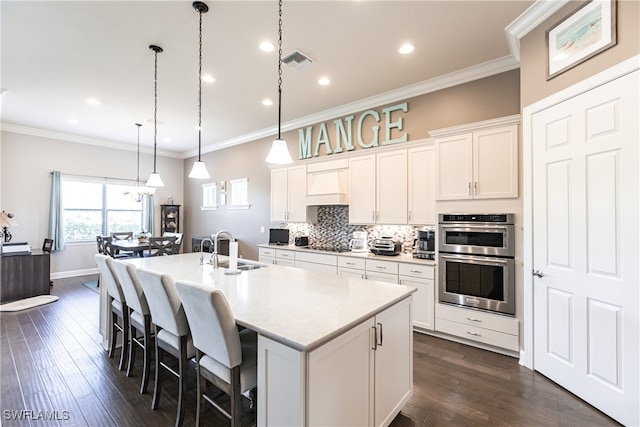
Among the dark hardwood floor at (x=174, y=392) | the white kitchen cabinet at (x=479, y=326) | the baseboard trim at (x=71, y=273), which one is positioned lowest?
the dark hardwood floor at (x=174, y=392)

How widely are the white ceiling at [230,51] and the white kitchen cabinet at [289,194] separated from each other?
1058mm

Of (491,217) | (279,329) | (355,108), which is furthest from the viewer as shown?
(355,108)

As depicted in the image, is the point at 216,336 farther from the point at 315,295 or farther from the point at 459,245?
the point at 459,245

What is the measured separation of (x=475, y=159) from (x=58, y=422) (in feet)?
13.7

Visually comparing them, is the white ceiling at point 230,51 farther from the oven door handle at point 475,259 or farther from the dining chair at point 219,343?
the dining chair at point 219,343

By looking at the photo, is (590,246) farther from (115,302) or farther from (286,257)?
(115,302)

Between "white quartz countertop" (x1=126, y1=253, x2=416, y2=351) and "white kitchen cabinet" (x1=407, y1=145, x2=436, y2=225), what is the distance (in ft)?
5.65

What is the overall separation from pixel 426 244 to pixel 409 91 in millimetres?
2106

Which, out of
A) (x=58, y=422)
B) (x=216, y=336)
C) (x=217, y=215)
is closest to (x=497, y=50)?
(x=216, y=336)

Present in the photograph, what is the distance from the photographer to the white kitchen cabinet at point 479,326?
2.93 meters

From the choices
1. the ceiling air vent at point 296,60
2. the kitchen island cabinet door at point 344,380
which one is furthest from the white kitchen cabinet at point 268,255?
the kitchen island cabinet door at point 344,380

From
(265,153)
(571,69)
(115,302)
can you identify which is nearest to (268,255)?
(265,153)

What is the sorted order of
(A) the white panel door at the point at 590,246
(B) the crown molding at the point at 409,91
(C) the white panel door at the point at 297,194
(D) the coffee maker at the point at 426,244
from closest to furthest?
1. (A) the white panel door at the point at 590,246
2. (B) the crown molding at the point at 409,91
3. (D) the coffee maker at the point at 426,244
4. (C) the white panel door at the point at 297,194

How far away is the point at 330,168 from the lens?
471 cm
